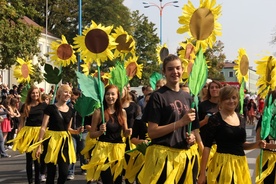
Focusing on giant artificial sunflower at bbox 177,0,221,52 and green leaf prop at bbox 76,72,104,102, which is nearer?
giant artificial sunflower at bbox 177,0,221,52

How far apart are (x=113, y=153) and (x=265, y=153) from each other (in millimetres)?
2025

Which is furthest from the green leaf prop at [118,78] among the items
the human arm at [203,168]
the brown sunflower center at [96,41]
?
the human arm at [203,168]

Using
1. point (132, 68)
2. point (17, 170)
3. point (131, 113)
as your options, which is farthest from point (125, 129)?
point (17, 170)

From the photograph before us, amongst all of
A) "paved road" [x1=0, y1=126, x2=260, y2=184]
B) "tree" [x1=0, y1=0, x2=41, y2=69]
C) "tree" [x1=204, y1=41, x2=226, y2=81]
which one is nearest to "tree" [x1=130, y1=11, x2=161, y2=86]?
"tree" [x1=204, y1=41, x2=226, y2=81]

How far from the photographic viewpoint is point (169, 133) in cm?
522

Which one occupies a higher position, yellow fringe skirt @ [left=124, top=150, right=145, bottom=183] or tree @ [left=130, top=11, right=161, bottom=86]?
tree @ [left=130, top=11, right=161, bottom=86]

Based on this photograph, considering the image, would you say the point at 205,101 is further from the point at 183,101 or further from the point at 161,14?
the point at 161,14

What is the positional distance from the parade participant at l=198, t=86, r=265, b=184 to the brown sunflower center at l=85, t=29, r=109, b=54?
8.72ft

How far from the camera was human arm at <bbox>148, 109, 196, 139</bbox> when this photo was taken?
4977 mm

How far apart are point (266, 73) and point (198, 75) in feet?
5.81

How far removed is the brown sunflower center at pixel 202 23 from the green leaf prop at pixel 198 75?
20 cm

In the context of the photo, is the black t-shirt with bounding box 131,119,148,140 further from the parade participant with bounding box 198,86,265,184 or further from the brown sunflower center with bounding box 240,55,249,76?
the parade participant with bounding box 198,86,265,184

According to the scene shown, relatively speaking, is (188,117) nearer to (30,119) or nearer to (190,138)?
(190,138)

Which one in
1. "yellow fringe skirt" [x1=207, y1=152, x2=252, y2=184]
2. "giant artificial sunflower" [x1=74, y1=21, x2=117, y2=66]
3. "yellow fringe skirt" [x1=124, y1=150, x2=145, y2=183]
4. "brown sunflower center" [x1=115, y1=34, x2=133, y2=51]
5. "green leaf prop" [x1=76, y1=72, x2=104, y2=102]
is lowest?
"yellow fringe skirt" [x1=124, y1=150, x2=145, y2=183]
